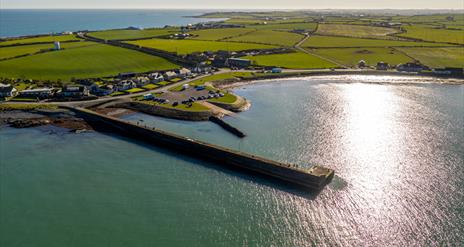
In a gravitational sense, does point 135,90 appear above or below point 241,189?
above

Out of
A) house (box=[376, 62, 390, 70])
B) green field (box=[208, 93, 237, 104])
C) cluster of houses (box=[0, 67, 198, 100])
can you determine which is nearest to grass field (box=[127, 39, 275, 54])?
cluster of houses (box=[0, 67, 198, 100])

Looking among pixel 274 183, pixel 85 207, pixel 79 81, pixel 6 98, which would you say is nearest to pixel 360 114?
pixel 274 183

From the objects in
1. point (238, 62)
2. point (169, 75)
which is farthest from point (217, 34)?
point (169, 75)

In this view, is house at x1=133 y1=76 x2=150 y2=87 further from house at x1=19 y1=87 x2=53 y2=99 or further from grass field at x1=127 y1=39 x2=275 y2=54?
grass field at x1=127 y1=39 x2=275 y2=54

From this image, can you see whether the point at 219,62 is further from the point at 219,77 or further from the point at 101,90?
the point at 101,90

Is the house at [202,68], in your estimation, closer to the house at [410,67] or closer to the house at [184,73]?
the house at [184,73]
